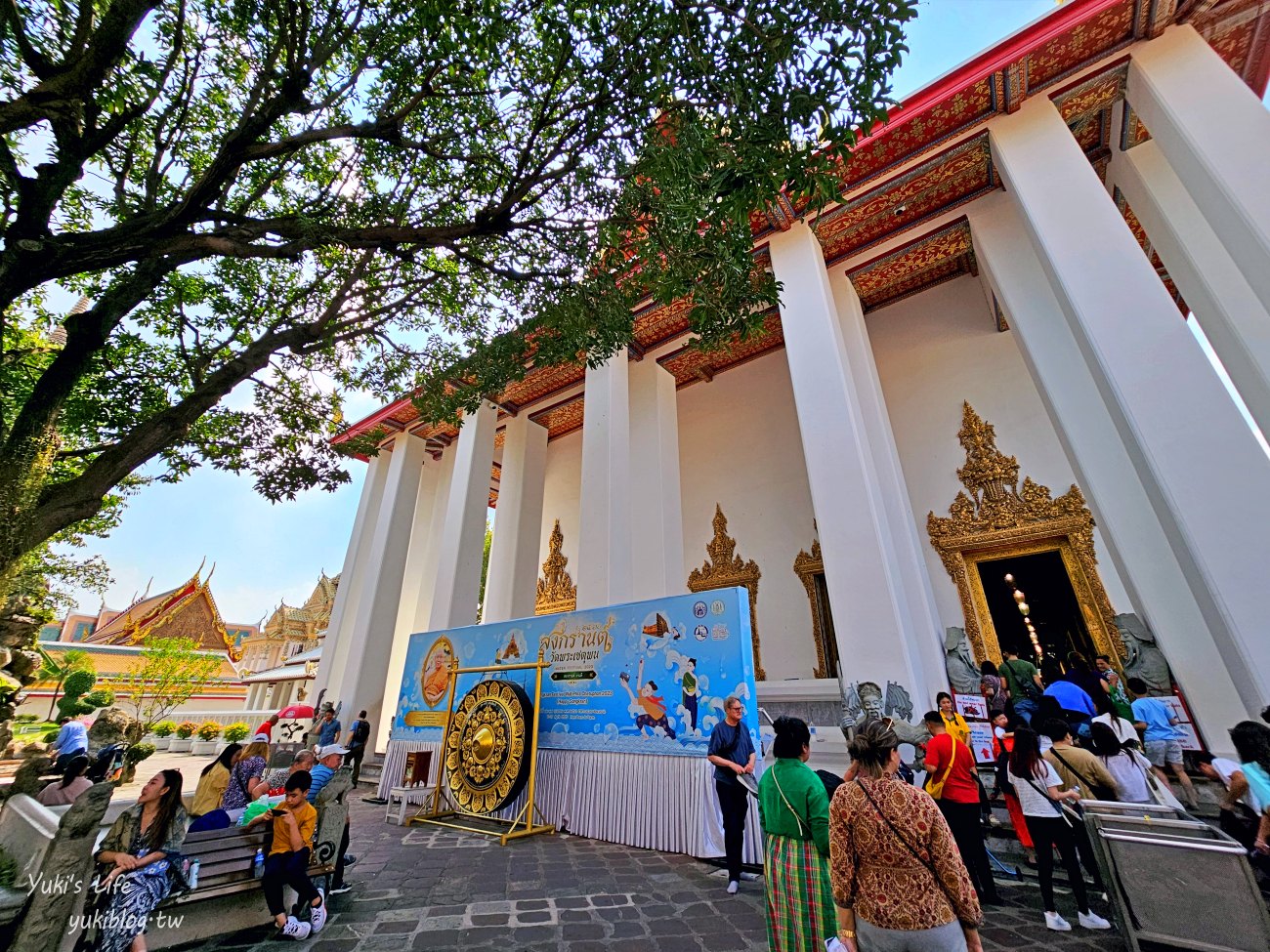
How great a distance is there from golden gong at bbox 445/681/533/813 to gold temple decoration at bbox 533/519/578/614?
5089 mm

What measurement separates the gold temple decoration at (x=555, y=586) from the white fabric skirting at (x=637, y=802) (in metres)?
5.53

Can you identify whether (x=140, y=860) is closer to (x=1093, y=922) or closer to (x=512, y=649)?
(x=512, y=649)

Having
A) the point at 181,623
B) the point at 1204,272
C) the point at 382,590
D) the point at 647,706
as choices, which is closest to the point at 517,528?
the point at 382,590

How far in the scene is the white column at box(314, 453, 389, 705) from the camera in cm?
1095

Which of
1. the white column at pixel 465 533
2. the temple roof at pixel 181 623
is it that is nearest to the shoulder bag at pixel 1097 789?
the white column at pixel 465 533

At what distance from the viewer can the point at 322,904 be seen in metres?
2.77

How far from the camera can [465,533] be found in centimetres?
928

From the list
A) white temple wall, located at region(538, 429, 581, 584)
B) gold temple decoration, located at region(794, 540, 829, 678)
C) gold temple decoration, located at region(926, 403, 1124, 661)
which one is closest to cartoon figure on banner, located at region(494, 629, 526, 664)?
gold temple decoration, located at region(794, 540, 829, 678)

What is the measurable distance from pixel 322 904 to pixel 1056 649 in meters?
8.24

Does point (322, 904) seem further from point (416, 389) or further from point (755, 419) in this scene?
point (755, 419)

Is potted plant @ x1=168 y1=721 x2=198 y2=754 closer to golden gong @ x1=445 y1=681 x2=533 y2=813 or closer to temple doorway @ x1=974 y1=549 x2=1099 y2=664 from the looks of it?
golden gong @ x1=445 y1=681 x2=533 y2=813

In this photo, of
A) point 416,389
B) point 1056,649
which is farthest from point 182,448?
point 1056,649

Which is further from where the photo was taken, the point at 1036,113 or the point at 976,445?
the point at 976,445

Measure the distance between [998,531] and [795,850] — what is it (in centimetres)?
656
